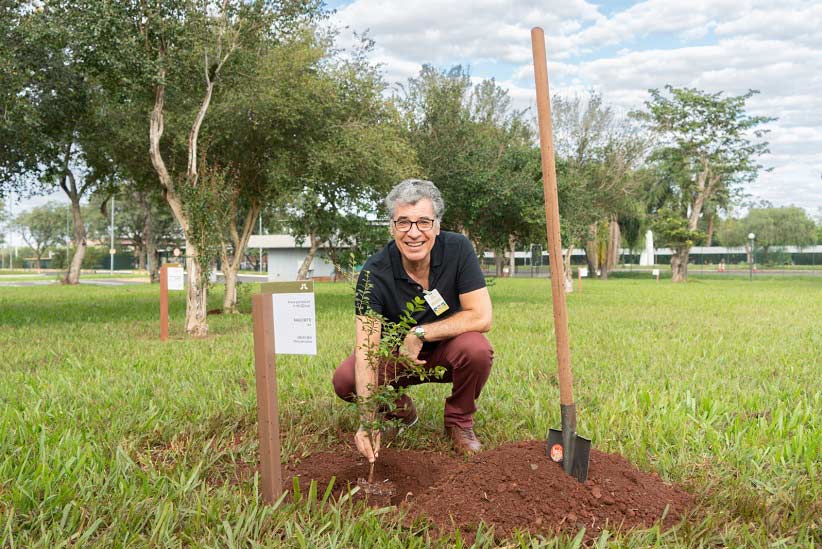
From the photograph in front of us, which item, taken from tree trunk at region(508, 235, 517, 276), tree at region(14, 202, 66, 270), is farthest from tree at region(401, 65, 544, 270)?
tree at region(14, 202, 66, 270)

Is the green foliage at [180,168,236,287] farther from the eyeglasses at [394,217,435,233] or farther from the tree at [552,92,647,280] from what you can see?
the tree at [552,92,647,280]

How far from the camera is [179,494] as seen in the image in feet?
9.17

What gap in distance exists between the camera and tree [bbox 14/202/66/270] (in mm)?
76125

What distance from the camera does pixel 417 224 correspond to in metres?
3.22

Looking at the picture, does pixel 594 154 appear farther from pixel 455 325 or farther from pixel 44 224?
pixel 44 224

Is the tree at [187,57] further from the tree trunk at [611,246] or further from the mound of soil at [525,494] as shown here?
the tree trunk at [611,246]

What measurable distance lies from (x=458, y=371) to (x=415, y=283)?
56cm

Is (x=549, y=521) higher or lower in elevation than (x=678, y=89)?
lower

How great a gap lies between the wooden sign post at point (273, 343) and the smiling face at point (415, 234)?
2.07 ft

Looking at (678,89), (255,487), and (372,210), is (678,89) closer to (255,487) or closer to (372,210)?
(372,210)

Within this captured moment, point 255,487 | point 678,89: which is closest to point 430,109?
point 255,487

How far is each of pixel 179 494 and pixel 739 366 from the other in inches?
217

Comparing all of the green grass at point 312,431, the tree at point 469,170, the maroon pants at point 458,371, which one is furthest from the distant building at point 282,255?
the maroon pants at point 458,371

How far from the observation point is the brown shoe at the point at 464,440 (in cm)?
351
